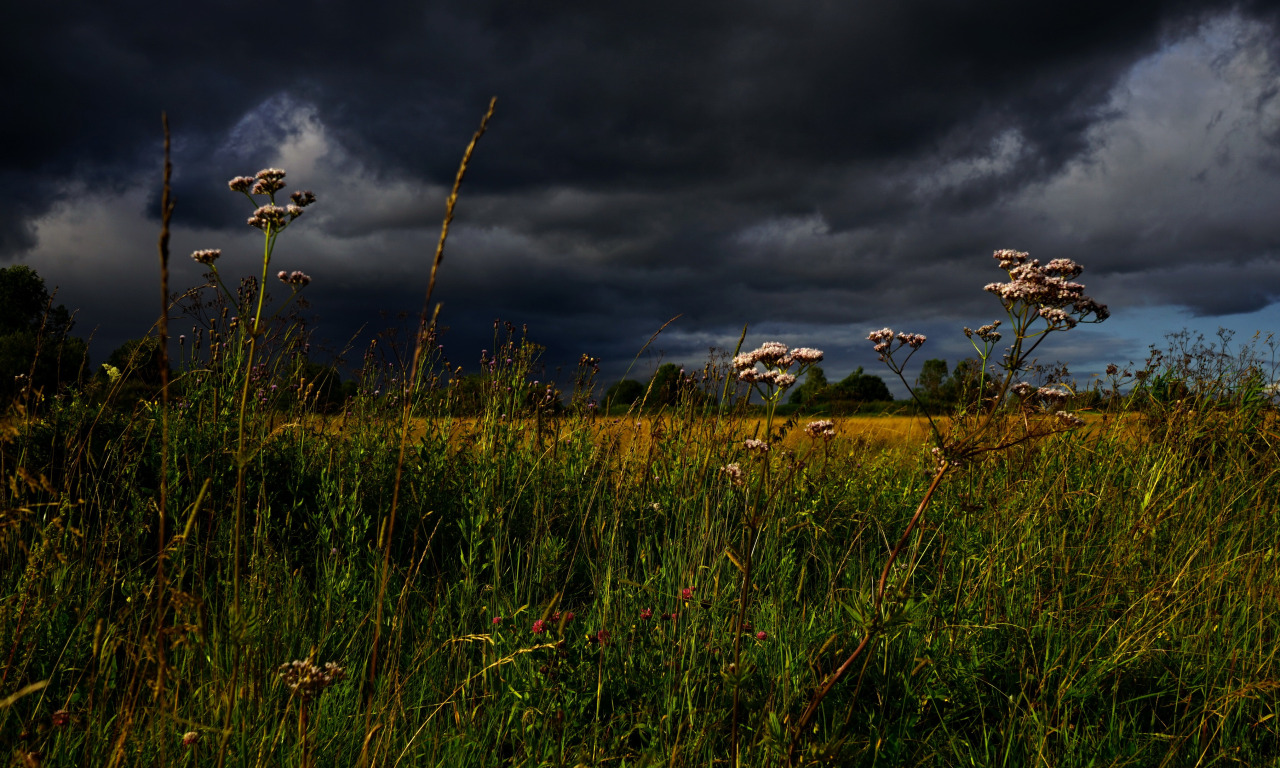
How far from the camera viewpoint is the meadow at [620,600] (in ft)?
7.16

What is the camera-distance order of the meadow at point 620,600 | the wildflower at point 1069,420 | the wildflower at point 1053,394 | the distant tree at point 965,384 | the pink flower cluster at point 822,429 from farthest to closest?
the distant tree at point 965,384
the wildflower at point 1069,420
the wildflower at point 1053,394
the pink flower cluster at point 822,429
the meadow at point 620,600

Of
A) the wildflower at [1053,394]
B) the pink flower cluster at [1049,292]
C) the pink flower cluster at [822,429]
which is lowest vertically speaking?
the pink flower cluster at [822,429]

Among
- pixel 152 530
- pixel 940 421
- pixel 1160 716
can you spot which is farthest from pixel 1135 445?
pixel 152 530

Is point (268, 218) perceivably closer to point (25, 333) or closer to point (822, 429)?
point (822, 429)

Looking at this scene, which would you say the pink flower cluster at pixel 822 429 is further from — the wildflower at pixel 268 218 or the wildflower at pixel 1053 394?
the wildflower at pixel 268 218

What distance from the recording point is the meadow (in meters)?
2.18

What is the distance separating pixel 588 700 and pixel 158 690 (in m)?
1.21

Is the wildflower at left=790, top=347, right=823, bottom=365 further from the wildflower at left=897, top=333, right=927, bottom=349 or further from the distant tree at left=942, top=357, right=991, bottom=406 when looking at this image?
the distant tree at left=942, top=357, right=991, bottom=406

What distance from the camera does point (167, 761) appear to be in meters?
2.09

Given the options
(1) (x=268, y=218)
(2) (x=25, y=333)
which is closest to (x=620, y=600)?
Answer: (1) (x=268, y=218)

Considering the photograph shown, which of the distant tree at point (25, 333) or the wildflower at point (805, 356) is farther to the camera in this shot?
the distant tree at point (25, 333)

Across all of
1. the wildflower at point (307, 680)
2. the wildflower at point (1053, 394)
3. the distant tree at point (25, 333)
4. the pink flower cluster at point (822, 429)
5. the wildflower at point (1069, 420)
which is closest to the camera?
the wildflower at point (307, 680)

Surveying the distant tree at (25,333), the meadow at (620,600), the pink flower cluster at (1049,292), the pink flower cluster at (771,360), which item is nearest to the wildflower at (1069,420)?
the meadow at (620,600)

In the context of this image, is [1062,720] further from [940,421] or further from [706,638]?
[940,421]
